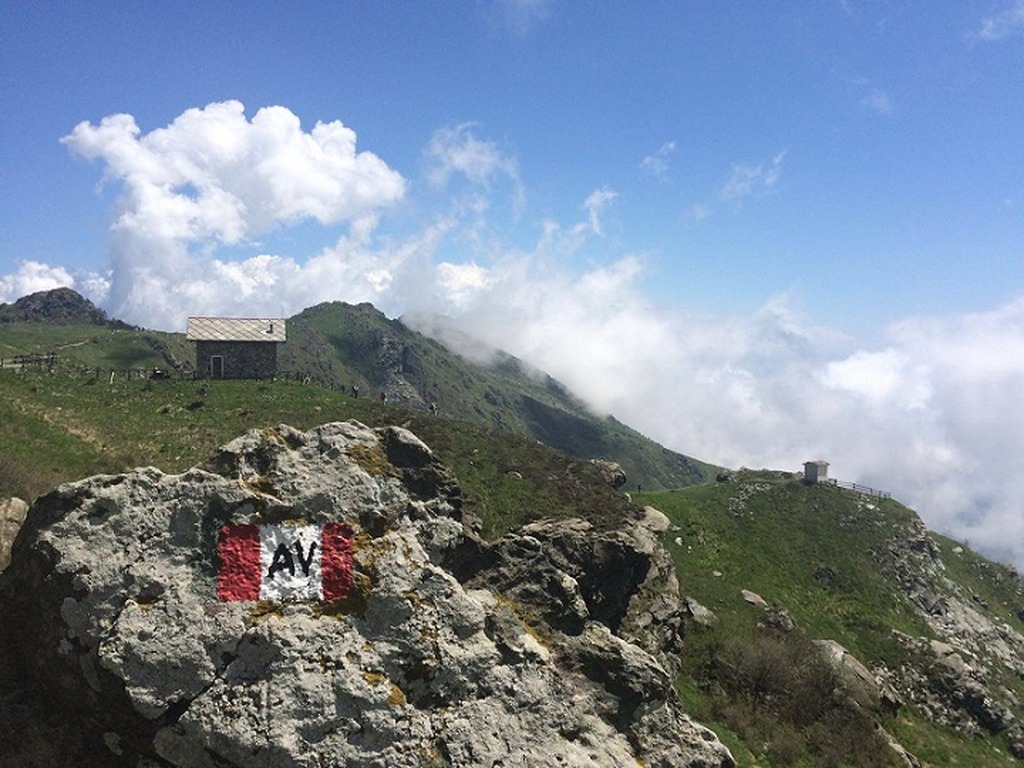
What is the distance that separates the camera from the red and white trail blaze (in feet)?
35.9

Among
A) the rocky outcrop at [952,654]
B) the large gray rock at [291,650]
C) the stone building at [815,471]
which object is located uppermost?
the stone building at [815,471]

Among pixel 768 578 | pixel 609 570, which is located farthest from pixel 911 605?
pixel 609 570

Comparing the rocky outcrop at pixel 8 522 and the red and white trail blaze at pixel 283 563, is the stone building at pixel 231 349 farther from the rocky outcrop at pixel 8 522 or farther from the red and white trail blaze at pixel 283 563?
the red and white trail blaze at pixel 283 563

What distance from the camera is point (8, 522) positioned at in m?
21.1

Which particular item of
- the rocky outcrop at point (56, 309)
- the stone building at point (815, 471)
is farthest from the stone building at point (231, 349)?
the rocky outcrop at point (56, 309)

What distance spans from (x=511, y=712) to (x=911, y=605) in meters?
73.8

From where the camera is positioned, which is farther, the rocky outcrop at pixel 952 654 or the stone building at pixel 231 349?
the stone building at pixel 231 349

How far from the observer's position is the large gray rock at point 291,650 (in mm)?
9922

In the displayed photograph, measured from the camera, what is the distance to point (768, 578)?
66250mm

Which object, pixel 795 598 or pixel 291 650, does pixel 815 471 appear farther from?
pixel 291 650

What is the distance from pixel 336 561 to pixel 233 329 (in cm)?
7275

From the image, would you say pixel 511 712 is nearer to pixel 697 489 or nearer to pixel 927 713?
pixel 927 713

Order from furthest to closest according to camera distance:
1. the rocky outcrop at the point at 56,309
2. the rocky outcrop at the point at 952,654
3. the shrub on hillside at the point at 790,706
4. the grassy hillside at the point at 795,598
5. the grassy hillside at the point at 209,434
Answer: the rocky outcrop at the point at 56,309
the rocky outcrop at the point at 952,654
the grassy hillside at the point at 209,434
the grassy hillside at the point at 795,598
the shrub on hillside at the point at 790,706

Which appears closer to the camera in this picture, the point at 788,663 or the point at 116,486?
the point at 116,486
